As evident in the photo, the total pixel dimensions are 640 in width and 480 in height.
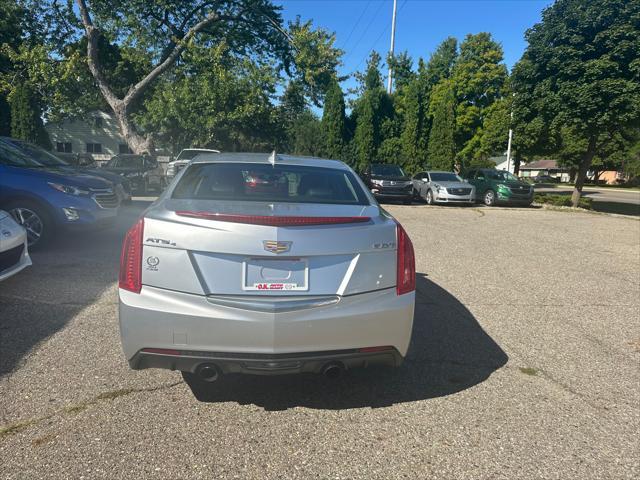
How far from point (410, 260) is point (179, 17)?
3005 cm

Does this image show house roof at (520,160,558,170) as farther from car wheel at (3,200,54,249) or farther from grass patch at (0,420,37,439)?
grass patch at (0,420,37,439)

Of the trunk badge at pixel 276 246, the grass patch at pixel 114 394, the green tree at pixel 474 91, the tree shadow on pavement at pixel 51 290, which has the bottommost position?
the grass patch at pixel 114 394

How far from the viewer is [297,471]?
2.46 m

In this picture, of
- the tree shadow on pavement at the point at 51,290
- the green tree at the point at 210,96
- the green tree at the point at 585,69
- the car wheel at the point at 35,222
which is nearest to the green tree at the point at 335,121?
the green tree at the point at 210,96

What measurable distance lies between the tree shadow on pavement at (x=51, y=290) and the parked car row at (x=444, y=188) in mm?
13218

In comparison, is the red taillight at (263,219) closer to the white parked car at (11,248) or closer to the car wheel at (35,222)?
the white parked car at (11,248)

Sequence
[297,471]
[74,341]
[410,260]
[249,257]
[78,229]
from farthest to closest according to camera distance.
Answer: [78,229], [74,341], [410,260], [249,257], [297,471]

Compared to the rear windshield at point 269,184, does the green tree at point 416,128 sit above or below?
above

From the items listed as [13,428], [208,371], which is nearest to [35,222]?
[13,428]

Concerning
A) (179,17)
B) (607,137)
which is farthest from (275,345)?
(179,17)

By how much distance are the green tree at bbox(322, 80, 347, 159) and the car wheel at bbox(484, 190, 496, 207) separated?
35.9ft

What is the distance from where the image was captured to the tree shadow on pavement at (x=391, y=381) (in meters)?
3.20

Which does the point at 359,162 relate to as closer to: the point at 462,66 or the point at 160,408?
the point at 462,66

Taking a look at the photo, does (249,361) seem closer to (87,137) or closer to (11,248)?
(11,248)
